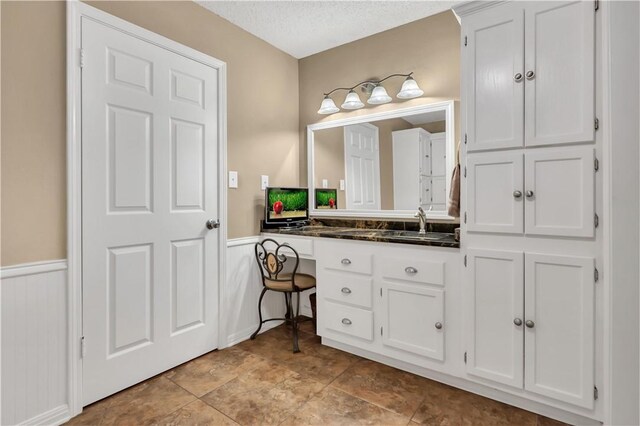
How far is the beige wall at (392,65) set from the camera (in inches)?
91.7

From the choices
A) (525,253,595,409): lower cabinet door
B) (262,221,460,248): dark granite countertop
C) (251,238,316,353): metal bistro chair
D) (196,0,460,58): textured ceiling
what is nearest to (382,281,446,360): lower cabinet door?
(262,221,460,248): dark granite countertop

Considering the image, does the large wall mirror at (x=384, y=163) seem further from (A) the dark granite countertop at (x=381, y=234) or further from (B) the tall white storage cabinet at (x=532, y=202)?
(B) the tall white storage cabinet at (x=532, y=202)

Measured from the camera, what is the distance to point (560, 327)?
154 centimetres

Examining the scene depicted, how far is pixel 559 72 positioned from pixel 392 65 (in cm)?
131

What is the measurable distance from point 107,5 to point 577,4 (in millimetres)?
2342

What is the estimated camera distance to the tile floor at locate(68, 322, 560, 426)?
5.29 ft

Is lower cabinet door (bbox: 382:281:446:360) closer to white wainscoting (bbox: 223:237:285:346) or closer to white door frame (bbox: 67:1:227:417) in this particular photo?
white wainscoting (bbox: 223:237:285:346)

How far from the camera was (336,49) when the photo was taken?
2.88 m

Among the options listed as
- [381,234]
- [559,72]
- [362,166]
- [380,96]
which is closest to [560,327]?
[381,234]

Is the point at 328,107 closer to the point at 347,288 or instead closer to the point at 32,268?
the point at 347,288

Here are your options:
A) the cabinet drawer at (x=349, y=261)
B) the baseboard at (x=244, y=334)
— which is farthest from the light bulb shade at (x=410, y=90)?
the baseboard at (x=244, y=334)

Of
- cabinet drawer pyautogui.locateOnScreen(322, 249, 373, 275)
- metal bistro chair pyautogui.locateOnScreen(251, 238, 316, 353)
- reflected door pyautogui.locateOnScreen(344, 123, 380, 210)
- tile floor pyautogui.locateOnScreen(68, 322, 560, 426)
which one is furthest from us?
reflected door pyautogui.locateOnScreen(344, 123, 380, 210)

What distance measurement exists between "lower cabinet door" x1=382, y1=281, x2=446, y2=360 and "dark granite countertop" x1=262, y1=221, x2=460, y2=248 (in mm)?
271

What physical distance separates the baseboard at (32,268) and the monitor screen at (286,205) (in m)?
1.36
